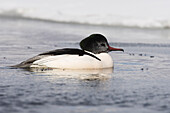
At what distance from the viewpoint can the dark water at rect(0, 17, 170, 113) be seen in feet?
17.2

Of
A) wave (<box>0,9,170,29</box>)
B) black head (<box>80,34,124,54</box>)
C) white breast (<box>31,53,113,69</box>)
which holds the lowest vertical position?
white breast (<box>31,53,113,69</box>)

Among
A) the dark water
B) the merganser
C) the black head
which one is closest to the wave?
the dark water

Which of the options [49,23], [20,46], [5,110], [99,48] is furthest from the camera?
[49,23]

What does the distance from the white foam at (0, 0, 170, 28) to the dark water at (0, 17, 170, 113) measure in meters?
5.07

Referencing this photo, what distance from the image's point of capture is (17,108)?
5.07 m

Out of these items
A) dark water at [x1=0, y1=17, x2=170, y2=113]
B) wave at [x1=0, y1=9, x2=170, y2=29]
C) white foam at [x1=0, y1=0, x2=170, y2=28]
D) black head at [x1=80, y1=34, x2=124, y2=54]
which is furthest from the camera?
white foam at [x1=0, y1=0, x2=170, y2=28]

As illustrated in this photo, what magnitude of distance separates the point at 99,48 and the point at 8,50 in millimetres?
3013

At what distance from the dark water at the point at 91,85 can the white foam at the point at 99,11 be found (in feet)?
16.6

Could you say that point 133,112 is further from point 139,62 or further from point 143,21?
point 143,21

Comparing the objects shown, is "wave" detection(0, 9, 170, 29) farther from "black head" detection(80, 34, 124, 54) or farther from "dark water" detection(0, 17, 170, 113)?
"black head" detection(80, 34, 124, 54)

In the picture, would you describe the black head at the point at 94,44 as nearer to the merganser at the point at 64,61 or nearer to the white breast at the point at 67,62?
the merganser at the point at 64,61

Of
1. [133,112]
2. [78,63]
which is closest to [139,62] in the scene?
[78,63]

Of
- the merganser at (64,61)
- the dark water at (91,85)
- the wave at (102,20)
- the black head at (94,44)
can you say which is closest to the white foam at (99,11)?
the wave at (102,20)

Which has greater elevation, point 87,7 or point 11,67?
point 87,7
